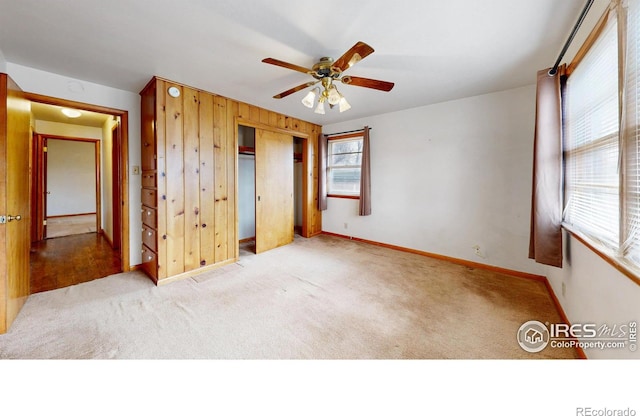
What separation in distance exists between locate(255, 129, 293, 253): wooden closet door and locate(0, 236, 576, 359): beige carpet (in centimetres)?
96

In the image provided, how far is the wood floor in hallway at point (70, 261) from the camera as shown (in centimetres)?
274

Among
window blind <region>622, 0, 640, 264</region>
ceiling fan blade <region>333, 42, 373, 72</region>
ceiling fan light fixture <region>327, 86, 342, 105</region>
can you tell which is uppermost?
ceiling fan blade <region>333, 42, 373, 72</region>

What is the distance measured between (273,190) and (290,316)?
2.47 meters

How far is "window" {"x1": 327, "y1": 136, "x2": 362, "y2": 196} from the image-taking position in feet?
14.9

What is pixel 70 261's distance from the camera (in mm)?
3367

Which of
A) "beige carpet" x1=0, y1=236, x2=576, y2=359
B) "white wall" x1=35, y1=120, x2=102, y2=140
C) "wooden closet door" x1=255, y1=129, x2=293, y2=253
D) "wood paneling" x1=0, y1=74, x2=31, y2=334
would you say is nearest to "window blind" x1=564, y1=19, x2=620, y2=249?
"beige carpet" x1=0, y1=236, x2=576, y2=359

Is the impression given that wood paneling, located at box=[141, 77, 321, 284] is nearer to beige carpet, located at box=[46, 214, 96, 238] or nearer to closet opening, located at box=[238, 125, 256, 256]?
closet opening, located at box=[238, 125, 256, 256]

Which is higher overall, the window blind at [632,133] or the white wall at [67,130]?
the white wall at [67,130]

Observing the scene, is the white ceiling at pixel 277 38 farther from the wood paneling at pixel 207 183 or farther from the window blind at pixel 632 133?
the window blind at pixel 632 133

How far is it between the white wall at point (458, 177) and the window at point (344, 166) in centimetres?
36

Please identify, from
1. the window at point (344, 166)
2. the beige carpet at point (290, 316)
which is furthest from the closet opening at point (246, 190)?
the window at point (344, 166)
